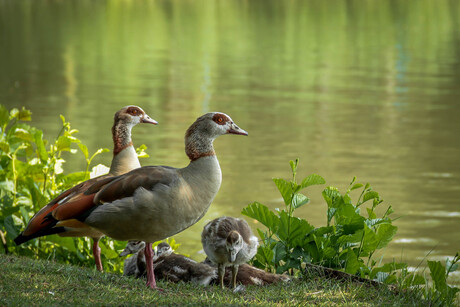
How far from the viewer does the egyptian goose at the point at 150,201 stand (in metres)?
5.65

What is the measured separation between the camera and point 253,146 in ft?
52.6

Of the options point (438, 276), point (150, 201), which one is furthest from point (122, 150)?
point (438, 276)

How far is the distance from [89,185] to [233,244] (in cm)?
134

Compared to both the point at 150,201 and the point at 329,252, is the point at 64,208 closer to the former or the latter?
the point at 150,201


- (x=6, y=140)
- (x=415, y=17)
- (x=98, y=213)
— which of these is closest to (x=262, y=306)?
(x=98, y=213)

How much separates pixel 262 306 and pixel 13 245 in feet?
11.6

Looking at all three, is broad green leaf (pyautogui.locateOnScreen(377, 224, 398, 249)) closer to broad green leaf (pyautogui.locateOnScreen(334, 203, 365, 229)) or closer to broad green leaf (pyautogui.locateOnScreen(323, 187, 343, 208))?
broad green leaf (pyautogui.locateOnScreen(334, 203, 365, 229))

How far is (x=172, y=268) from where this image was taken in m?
6.48

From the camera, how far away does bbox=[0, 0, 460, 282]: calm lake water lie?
12.7 meters

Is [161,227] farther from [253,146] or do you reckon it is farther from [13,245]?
[253,146]

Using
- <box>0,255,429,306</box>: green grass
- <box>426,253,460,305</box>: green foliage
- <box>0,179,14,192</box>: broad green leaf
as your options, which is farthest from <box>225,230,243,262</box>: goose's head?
<box>0,179,14,192</box>: broad green leaf

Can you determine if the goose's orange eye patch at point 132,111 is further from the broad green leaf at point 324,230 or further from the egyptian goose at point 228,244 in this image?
the broad green leaf at point 324,230

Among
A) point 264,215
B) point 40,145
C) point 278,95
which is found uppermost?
point 40,145

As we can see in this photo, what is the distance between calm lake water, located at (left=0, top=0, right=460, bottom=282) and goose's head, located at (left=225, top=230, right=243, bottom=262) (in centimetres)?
391
